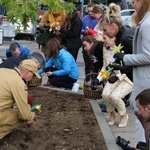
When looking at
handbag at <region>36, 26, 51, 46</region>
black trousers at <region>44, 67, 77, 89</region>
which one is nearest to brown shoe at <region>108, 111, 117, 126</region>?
black trousers at <region>44, 67, 77, 89</region>

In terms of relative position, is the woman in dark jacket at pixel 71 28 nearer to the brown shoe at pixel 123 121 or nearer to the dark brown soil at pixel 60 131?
the dark brown soil at pixel 60 131

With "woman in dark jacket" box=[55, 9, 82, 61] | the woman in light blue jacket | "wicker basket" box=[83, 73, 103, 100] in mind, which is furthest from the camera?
"woman in dark jacket" box=[55, 9, 82, 61]

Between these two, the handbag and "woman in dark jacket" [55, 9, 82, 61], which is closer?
"woman in dark jacket" [55, 9, 82, 61]

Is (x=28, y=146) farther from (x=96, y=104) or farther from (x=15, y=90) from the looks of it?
(x=96, y=104)

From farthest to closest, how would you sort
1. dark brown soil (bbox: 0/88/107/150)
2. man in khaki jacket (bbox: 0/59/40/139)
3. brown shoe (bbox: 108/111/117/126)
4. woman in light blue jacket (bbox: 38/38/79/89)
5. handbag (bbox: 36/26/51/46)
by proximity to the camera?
handbag (bbox: 36/26/51/46), woman in light blue jacket (bbox: 38/38/79/89), brown shoe (bbox: 108/111/117/126), dark brown soil (bbox: 0/88/107/150), man in khaki jacket (bbox: 0/59/40/139)

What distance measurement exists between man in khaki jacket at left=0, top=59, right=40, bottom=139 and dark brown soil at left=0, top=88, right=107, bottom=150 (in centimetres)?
26

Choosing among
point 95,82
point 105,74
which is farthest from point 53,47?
point 105,74

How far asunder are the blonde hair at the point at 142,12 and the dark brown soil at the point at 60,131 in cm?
168

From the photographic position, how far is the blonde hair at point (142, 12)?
441cm

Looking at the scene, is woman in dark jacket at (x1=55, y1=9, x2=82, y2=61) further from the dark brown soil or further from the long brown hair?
the dark brown soil

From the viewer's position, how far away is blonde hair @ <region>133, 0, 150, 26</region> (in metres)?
4.41

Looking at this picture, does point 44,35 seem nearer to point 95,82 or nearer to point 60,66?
point 60,66

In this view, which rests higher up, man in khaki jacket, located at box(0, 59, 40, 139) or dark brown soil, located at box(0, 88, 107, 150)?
man in khaki jacket, located at box(0, 59, 40, 139)

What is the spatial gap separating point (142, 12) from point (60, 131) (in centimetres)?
233
